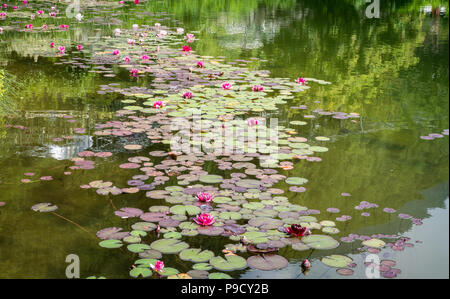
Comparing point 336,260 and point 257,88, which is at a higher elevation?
point 257,88

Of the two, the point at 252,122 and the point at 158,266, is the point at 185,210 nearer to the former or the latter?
the point at 158,266

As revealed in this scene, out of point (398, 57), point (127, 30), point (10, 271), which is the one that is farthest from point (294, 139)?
point (127, 30)

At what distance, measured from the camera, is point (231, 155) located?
333cm

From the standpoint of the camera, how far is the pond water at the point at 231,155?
7.55 ft

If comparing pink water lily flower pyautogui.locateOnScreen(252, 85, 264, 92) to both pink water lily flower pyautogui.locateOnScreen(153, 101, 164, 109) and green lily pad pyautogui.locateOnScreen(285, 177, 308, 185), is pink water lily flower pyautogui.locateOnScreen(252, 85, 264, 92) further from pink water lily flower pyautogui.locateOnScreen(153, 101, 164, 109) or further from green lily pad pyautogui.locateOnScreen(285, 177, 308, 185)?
green lily pad pyautogui.locateOnScreen(285, 177, 308, 185)

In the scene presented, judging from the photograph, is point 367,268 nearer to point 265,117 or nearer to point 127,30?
point 265,117

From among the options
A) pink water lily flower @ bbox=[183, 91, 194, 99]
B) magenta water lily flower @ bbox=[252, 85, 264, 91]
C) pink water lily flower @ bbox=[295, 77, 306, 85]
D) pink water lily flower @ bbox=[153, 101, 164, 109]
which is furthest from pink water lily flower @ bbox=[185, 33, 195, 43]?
pink water lily flower @ bbox=[153, 101, 164, 109]

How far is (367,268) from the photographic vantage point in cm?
216

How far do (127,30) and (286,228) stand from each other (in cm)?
663

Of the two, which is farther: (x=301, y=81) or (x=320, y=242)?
(x=301, y=81)

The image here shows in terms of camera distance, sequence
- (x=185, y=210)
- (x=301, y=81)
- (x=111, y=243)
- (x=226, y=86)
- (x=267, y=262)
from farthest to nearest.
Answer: (x=301, y=81) < (x=226, y=86) < (x=185, y=210) < (x=111, y=243) < (x=267, y=262)

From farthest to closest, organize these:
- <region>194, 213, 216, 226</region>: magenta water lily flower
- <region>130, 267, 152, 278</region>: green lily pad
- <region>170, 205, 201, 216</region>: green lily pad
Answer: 1. <region>170, 205, 201, 216</region>: green lily pad
2. <region>194, 213, 216, 226</region>: magenta water lily flower
3. <region>130, 267, 152, 278</region>: green lily pad

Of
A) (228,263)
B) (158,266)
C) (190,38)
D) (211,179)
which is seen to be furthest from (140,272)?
(190,38)

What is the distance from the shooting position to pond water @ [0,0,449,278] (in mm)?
2301
